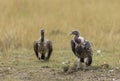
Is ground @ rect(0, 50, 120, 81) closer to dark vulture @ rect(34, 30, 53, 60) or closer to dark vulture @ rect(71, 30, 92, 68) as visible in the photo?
dark vulture @ rect(34, 30, 53, 60)

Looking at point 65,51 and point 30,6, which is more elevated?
point 30,6

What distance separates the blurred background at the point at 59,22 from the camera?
12902mm

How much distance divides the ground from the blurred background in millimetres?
1581

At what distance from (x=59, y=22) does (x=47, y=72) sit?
5368mm

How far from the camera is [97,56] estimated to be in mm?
11508

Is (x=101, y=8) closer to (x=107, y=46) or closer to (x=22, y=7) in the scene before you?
(x=22, y=7)

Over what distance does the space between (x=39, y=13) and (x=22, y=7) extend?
836mm

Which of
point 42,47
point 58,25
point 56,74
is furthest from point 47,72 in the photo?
point 58,25

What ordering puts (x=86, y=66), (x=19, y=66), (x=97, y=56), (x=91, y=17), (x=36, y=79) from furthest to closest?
(x=91, y=17) < (x=97, y=56) < (x=19, y=66) < (x=86, y=66) < (x=36, y=79)

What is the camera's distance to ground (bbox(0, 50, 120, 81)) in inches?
354

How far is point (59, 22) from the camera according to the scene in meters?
14.9

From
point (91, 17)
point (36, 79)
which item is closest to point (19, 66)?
point (36, 79)

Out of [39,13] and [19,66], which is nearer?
[19,66]

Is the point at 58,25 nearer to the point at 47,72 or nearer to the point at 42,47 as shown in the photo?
the point at 42,47
